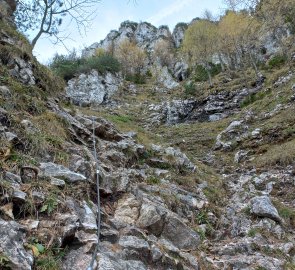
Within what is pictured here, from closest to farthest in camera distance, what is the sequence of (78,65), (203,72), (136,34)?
(78,65) → (203,72) → (136,34)

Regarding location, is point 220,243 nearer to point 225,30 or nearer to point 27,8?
point 27,8

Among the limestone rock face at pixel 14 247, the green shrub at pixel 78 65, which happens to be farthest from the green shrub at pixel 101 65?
the limestone rock face at pixel 14 247

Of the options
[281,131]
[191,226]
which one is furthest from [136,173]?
[281,131]

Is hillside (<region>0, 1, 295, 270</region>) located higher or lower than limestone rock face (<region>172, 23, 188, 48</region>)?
lower

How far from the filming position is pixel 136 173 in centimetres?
553

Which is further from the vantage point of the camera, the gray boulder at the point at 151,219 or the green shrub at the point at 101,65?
the green shrub at the point at 101,65

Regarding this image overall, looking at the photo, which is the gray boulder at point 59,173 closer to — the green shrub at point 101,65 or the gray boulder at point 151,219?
the gray boulder at point 151,219

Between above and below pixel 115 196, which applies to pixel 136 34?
above

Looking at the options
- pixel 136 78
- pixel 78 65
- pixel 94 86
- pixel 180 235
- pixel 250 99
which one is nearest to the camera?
pixel 180 235

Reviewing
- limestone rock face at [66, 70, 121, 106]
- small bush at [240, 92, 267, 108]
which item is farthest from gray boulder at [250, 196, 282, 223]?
limestone rock face at [66, 70, 121, 106]

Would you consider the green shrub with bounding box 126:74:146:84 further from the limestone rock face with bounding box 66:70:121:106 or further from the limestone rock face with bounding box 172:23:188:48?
the limestone rock face with bounding box 172:23:188:48

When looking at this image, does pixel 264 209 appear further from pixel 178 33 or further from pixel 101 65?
pixel 178 33

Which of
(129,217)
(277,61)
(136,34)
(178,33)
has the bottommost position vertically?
(129,217)

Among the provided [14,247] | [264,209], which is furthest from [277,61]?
[14,247]
